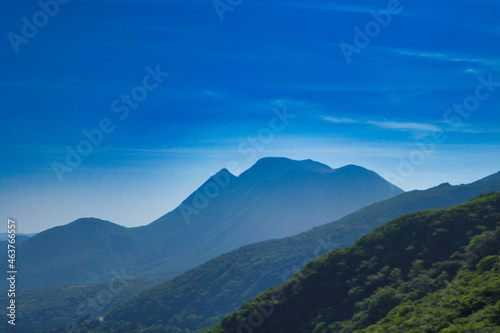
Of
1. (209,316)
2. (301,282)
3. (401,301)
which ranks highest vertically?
(301,282)

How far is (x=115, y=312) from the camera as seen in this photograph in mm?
160875

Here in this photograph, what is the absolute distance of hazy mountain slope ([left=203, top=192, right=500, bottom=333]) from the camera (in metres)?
43.2

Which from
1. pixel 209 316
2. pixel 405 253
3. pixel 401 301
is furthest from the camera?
pixel 209 316

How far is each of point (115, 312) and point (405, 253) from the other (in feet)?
478

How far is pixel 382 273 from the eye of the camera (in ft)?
167

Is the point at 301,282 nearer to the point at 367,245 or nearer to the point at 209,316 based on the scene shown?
the point at 367,245

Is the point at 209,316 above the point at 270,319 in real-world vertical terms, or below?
below

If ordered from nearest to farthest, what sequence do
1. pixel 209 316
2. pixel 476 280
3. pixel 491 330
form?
pixel 491 330 → pixel 476 280 → pixel 209 316

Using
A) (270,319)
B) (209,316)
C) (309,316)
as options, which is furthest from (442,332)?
(209,316)

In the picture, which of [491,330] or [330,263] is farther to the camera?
[330,263]

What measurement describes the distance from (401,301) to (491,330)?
19.8 meters

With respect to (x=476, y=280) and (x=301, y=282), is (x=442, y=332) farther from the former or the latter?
(x=301, y=282)

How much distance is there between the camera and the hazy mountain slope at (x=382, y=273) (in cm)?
4316

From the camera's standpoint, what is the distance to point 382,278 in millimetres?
49844
